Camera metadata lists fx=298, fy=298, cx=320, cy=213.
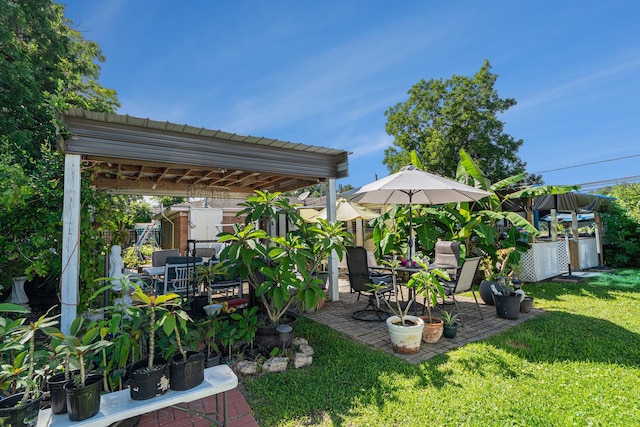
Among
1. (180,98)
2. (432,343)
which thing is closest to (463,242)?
(432,343)

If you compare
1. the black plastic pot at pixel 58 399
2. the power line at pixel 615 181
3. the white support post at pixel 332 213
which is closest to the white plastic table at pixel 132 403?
the black plastic pot at pixel 58 399

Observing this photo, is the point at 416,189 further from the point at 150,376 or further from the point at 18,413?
the point at 18,413

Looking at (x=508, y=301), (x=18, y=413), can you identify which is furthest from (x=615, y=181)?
(x=18, y=413)

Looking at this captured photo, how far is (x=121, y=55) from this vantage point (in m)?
9.24

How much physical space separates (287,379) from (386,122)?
20.7 meters

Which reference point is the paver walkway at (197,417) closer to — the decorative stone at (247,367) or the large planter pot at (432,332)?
the decorative stone at (247,367)

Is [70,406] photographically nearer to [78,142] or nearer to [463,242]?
[78,142]

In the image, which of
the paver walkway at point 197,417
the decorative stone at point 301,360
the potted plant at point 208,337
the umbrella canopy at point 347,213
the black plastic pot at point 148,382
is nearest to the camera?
the black plastic pot at point 148,382

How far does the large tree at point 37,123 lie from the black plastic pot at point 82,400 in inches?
106

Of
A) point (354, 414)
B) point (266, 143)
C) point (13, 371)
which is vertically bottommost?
point (354, 414)

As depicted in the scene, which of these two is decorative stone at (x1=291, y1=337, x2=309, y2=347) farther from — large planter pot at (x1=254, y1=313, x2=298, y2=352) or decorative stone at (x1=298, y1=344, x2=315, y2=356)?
large planter pot at (x1=254, y1=313, x2=298, y2=352)

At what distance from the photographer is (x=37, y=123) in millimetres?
7938

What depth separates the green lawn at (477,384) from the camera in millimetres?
2463

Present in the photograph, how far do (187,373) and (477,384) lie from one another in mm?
2695
